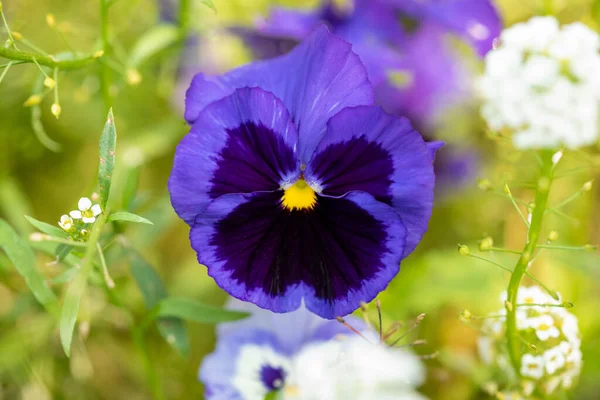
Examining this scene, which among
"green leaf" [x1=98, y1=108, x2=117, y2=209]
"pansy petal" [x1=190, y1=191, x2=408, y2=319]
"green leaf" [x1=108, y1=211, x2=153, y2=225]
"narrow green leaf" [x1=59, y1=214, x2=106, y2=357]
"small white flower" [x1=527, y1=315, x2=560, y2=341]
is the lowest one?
"narrow green leaf" [x1=59, y1=214, x2=106, y2=357]

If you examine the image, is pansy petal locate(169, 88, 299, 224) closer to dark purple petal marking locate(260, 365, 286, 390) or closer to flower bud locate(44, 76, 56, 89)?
flower bud locate(44, 76, 56, 89)

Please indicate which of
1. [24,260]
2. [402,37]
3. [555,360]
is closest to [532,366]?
[555,360]

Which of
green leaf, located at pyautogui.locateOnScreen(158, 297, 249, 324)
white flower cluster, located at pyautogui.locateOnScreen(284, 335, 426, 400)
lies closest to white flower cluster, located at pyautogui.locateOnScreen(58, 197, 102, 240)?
green leaf, located at pyautogui.locateOnScreen(158, 297, 249, 324)

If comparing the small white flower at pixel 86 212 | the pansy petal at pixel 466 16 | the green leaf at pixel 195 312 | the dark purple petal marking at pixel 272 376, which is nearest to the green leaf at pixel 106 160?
Result: the small white flower at pixel 86 212

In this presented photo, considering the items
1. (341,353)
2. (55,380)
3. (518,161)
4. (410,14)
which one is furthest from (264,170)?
(518,161)

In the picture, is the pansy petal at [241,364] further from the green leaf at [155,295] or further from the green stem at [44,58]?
the green stem at [44,58]

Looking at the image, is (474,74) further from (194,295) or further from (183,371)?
(183,371)
